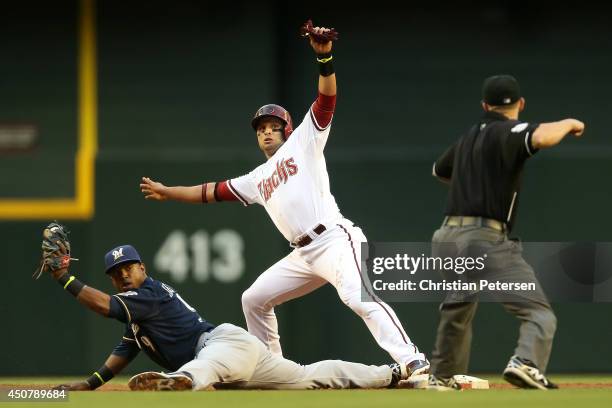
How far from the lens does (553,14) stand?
40.4ft

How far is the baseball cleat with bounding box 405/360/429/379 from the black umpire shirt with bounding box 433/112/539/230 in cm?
106

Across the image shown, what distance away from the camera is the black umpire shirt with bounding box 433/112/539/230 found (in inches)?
272

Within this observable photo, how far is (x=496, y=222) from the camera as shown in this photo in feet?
22.9

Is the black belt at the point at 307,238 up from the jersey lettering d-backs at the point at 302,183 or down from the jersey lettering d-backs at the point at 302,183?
down

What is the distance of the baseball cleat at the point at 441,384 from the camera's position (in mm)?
7114

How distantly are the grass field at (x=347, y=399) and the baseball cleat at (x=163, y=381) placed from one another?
10 centimetres

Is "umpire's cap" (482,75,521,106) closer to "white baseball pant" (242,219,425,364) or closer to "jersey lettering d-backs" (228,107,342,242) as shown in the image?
"jersey lettering d-backs" (228,107,342,242)

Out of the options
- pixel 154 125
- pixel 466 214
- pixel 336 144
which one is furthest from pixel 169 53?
pixel 466 214

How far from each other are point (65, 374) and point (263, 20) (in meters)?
3.61

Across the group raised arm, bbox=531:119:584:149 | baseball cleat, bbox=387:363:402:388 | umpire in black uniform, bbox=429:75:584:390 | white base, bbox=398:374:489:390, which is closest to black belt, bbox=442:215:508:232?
umpire in black uniform, bbox=429:75:584:390

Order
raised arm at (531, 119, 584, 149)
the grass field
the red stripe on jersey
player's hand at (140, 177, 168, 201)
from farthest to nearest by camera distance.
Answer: the red stripe on jersey
player's hand at (140, 177, 168, 201)
raised arm at (531, 119, 584, 149)
the grass field

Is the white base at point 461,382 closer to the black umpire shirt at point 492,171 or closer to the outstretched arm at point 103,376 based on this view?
the black umpire shirt at point 492,171

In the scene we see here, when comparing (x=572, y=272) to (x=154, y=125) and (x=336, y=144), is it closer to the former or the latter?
(x=336, y=144)

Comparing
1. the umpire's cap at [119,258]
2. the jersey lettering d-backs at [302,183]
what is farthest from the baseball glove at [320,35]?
the umpire's cap at [119,258]
